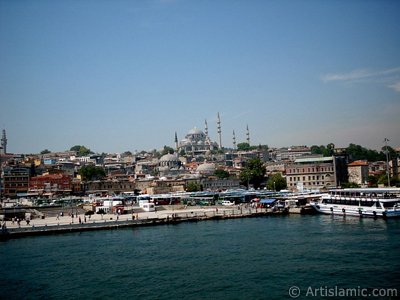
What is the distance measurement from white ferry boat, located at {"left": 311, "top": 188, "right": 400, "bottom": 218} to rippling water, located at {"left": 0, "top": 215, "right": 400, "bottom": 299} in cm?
170

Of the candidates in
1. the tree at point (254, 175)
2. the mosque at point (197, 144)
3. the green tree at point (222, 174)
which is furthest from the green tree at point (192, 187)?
the mosque at point (197, 144)

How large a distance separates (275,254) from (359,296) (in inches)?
237

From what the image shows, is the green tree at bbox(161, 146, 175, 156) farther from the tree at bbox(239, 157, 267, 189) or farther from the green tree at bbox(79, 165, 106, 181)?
the tree at bbox(239, 157, 267, 189)

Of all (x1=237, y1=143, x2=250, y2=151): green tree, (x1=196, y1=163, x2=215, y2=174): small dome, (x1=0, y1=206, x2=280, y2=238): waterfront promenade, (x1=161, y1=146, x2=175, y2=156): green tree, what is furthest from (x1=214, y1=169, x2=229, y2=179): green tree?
(x1=237, y1=143, x2=250, y2=151): green tree

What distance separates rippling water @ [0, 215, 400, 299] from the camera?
15.0 metres

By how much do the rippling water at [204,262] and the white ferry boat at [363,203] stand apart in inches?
67.0

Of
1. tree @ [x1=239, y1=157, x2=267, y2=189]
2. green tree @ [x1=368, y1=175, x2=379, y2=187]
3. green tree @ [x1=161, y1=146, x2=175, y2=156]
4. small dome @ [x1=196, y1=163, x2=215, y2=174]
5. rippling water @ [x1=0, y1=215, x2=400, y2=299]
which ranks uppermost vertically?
green tree @ [x1=161, y1=146, x2=175, y2=156]

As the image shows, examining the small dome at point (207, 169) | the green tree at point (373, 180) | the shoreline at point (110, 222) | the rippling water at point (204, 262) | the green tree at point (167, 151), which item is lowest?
the rippling water at point (204, 262)

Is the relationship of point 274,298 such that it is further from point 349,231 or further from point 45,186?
point 45,186

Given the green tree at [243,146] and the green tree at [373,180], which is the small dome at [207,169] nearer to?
the green tree at [373,180]

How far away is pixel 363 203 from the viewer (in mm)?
30406

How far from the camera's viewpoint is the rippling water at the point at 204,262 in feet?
49.2

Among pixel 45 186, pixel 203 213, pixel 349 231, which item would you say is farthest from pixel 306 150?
pixel 349 231

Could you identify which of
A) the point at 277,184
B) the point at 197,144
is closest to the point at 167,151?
the point at 197,144
